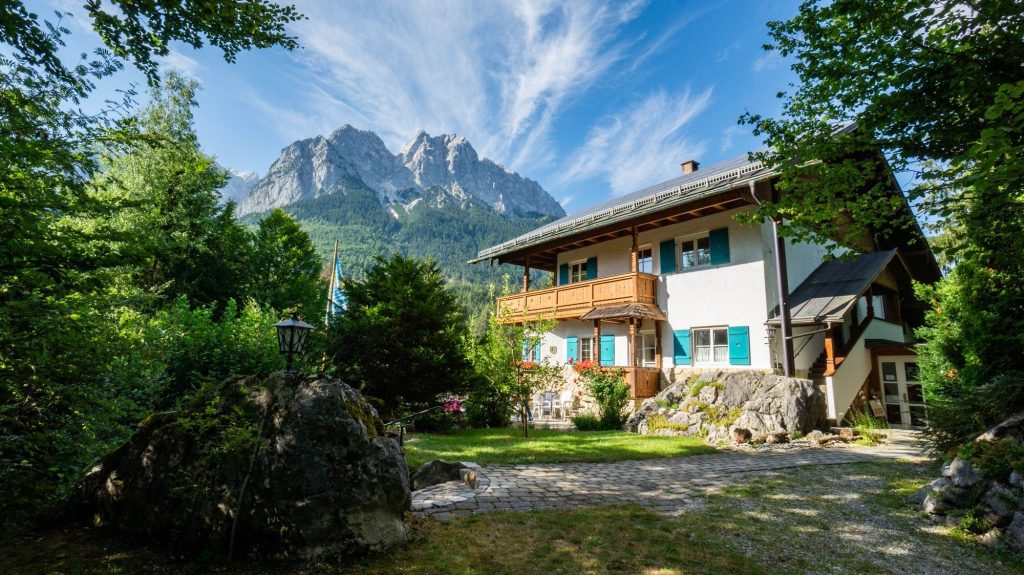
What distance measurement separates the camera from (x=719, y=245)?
1477cm

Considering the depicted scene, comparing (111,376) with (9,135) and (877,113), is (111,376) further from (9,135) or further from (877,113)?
(877,113)

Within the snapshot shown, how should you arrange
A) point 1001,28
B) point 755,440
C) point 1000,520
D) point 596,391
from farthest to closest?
point 596,391 → point 755,440 → point 1001,28 → point 1000,520

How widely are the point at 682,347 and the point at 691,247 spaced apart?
3.61 meters

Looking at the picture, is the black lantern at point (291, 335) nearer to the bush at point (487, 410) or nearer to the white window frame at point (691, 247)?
the bush at point (487, 410)

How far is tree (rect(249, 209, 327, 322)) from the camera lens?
22859 mm

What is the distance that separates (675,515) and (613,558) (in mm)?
1651

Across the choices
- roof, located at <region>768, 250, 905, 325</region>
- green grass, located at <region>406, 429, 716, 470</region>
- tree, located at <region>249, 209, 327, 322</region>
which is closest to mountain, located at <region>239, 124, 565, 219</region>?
tree, located at <region>249, 209, 327, 322</region>

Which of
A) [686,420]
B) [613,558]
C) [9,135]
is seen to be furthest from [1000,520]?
[9,135]

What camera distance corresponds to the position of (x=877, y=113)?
6406mm

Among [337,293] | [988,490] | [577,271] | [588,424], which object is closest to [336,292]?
[337,293]

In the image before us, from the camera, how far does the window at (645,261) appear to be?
1700cm

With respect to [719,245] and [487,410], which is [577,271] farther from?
[487,410]

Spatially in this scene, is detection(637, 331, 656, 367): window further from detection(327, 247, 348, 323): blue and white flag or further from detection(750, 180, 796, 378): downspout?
detection(327, 247, 348, 323): blue and white flag

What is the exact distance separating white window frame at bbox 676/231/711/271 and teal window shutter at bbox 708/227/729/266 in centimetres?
21
